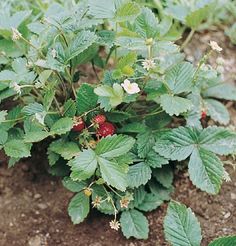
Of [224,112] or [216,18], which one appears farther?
[216,18]

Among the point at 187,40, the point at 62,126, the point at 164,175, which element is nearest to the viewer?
the point at 62,126

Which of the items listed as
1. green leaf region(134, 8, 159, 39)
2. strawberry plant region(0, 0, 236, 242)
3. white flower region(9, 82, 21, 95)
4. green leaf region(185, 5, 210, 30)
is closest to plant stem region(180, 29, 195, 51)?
green leaf region(185, 5, 210, 30)

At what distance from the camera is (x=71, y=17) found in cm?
172

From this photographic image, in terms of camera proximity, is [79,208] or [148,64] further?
[79,208]

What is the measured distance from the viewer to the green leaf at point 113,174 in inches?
60.4

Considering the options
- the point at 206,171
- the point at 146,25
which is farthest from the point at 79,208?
the point at 146,25

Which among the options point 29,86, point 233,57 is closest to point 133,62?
point 29,86

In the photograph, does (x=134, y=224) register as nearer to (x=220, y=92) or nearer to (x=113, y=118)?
(x=113, y=118)

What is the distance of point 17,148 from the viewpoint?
5.58 feet

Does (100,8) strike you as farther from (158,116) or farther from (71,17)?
(158,116)

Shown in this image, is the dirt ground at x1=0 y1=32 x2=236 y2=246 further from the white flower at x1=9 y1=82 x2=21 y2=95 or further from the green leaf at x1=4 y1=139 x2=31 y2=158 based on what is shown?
the white flower at x1=9 y1=82 x2=21 y2=95

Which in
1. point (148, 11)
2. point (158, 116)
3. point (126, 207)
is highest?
point (148, 11)

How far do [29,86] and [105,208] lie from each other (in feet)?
1.36

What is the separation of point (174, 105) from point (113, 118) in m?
0.20
